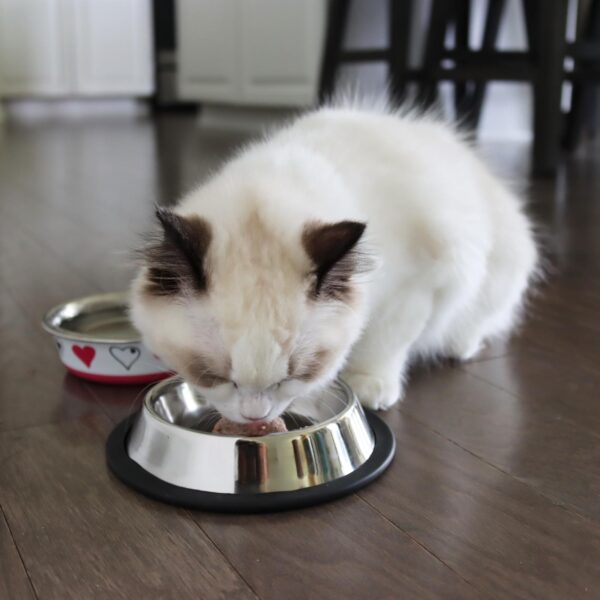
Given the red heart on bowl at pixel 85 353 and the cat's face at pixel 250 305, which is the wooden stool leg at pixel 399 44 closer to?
the red heart on bowl at pixel 85 353

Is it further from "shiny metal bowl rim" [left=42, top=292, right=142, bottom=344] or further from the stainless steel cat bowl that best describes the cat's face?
"shiny metal bowl rim" [left=42, top=292, right=142, bottom=344]

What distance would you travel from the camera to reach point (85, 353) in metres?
1.61

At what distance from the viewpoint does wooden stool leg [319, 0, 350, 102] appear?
470 centimetres

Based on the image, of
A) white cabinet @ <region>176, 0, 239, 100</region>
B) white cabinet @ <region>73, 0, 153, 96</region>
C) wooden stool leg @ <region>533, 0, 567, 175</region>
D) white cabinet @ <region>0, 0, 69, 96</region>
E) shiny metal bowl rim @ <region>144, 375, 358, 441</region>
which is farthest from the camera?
white cabinet @ <region>73, 0, 153, 96</region>

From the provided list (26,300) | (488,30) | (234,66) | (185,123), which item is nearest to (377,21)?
(488,30)

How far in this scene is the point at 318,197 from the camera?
132 centimetres

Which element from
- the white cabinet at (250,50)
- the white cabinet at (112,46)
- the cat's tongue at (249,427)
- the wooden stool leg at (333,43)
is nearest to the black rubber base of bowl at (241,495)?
the cat's tongue at (249,427)

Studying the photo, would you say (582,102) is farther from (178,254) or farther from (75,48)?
(75,48)

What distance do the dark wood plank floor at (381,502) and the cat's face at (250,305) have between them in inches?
7.5

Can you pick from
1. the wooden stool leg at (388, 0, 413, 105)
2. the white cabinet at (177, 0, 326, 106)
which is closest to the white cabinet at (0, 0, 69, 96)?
the white cabinet at (177, 0, 326, 106)

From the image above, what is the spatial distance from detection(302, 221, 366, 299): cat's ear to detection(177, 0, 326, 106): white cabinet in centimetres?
449

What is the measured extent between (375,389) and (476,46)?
411 centimetres

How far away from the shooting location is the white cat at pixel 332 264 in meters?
1.09

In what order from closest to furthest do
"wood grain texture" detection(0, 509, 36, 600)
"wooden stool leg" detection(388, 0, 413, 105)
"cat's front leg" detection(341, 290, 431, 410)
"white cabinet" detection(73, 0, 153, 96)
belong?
"wood grain texture" detection(0, 509, 36, 600), "cat's front leg" detection(341, 290, 431, 410), "wooden stool leg" detection(388, 0, 413, 105), "white cabinet" detection(73, 0, 153, 96)
